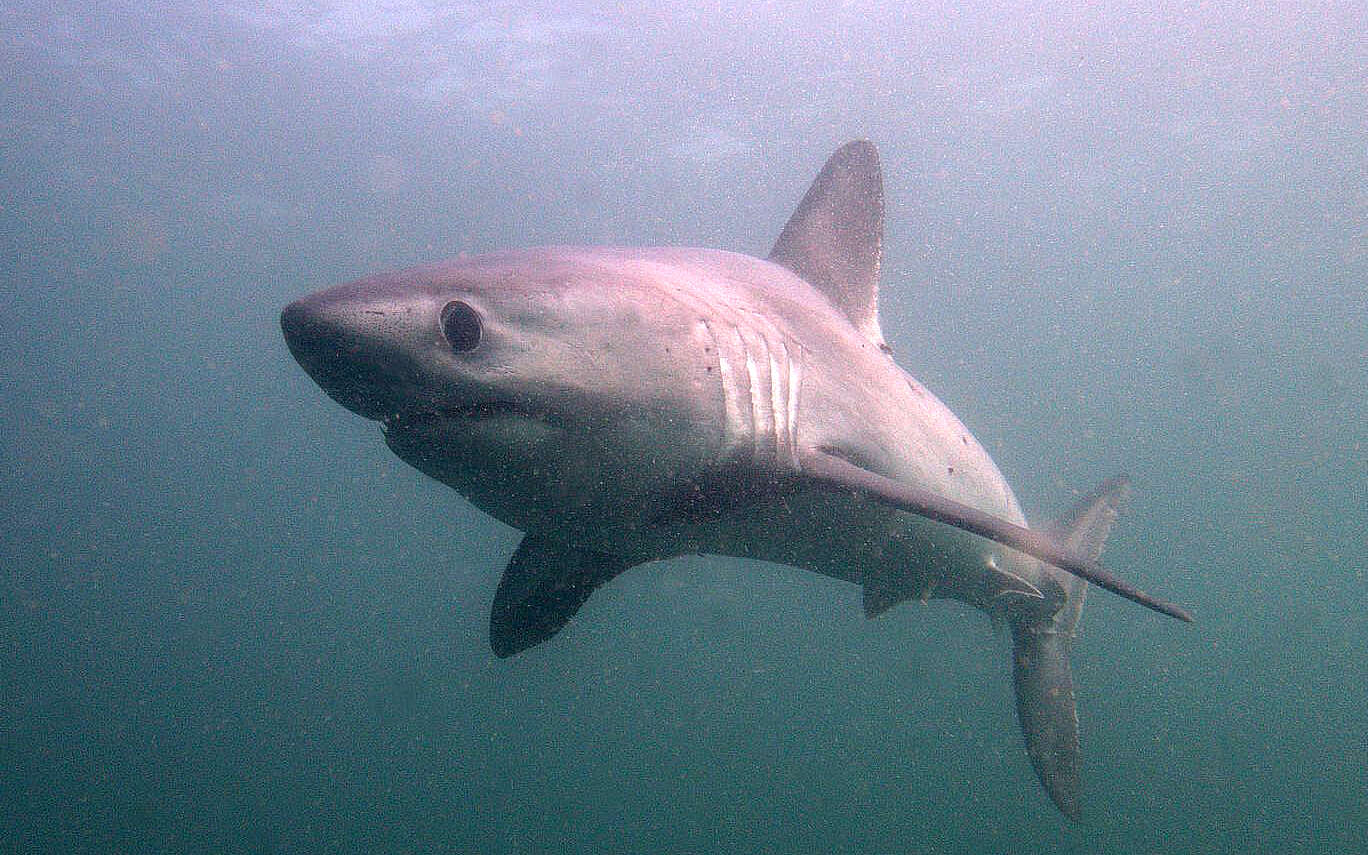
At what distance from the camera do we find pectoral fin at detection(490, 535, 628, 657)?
4.00 metres

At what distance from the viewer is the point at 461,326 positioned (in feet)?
6.45

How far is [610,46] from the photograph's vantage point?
2403cm

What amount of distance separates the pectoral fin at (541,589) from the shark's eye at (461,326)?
2.10 meters

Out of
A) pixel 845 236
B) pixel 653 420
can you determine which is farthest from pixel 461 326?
pixel 845 236

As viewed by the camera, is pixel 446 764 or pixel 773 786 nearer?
pixel 773 786

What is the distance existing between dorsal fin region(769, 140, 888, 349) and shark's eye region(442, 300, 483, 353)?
125 inches

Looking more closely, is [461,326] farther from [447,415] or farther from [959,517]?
[959,517]

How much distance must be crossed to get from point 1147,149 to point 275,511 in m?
106

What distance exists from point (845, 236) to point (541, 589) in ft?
9.82

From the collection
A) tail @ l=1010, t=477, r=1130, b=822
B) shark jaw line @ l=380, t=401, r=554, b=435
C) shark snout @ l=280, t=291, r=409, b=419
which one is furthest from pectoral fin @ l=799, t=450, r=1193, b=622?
tail @ l=1010, t=477, r=1130, b=822

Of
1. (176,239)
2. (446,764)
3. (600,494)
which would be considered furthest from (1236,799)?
(176,239)

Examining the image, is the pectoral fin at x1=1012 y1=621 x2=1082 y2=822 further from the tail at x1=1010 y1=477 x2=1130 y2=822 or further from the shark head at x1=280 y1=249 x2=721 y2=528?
the shark head at x1=280 y1=249 x2=721 y2=528

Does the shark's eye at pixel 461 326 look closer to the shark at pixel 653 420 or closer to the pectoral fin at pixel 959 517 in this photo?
the shark at pixel 653 420

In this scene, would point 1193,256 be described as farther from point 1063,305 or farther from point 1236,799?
point 1236,799
